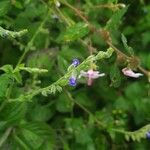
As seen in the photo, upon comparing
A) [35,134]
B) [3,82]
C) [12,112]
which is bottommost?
[35,134]

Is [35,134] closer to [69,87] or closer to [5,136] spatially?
[5,136]

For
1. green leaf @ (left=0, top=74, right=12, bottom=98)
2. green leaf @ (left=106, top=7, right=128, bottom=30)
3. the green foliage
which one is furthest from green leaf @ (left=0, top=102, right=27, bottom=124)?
green leaf @ (left=106, top=7, right=128, bottom=30)

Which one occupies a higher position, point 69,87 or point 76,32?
point 76,32

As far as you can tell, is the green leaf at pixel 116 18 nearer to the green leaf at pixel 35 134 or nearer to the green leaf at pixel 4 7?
the green leaf at pixel 4 7

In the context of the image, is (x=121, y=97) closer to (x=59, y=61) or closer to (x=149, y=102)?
(x=149, y=102)

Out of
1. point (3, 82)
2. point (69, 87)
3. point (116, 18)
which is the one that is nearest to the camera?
point (3, 82)

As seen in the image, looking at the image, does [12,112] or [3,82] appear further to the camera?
[12,112]

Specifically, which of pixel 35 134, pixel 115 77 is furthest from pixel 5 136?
pixel 115 77

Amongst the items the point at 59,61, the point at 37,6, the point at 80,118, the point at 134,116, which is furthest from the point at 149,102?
the point at 37,6
